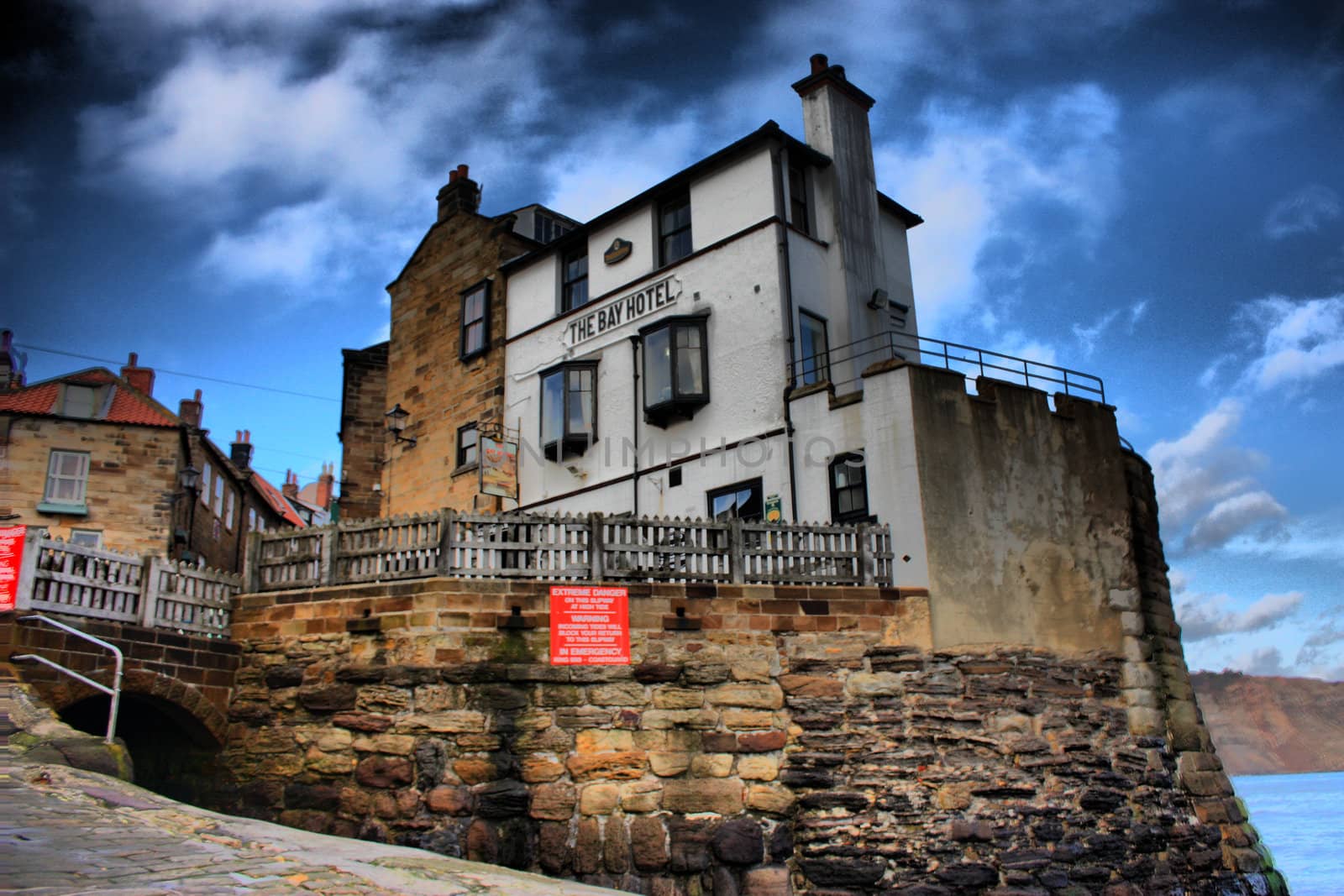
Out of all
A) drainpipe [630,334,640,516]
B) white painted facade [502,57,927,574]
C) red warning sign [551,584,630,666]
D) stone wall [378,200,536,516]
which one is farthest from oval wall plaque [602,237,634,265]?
red warning sign [551,584,630,666]

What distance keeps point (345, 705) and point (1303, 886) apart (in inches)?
2004

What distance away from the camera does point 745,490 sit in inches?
692

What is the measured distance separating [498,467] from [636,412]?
3254 mm

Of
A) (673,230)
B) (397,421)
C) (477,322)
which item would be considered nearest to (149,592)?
(673,230)

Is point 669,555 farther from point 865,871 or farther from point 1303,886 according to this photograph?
point 1303,886

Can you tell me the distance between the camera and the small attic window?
3072 cm

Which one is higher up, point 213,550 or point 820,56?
point 820,56

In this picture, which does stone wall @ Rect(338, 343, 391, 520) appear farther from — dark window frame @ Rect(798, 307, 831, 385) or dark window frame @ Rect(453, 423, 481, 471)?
dark window frame @ Rect(798, 307, 831, 385)

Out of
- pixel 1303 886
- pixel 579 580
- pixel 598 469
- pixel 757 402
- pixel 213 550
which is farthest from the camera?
pixel 1303 886

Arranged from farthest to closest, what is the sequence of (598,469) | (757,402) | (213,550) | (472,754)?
(213,550) → (598,469) → (757,402) → (472,754)

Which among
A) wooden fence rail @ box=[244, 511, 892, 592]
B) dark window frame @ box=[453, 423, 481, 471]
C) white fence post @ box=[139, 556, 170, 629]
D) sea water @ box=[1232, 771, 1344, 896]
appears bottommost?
sea water @ box=[1232, 771, 1344, 896]

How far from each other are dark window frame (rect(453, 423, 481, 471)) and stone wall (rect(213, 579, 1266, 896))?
884cm

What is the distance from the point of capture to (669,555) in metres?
13.8

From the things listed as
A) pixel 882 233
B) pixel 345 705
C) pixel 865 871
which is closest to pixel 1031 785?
pixel 865 871
